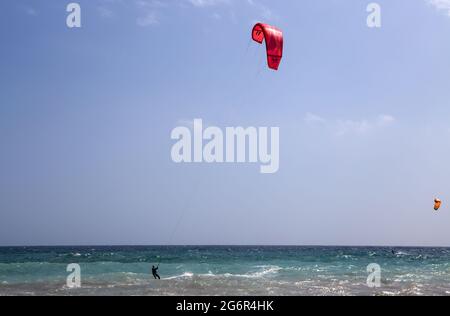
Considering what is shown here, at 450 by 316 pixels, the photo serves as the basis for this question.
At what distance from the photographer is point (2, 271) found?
25688 millimetres

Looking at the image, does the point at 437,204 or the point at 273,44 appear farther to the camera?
the point at 437,204

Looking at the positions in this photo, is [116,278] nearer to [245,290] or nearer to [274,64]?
[245,290]

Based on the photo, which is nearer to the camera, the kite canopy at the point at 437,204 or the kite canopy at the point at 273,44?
the kite canopy at the point at 273,44

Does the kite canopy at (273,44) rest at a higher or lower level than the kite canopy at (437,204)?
higher

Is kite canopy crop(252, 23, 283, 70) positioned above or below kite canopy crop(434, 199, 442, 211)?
above

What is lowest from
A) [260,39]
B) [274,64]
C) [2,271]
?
[2,271]

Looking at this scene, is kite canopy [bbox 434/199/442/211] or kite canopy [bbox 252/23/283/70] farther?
kite canopy [bbox 434/199/442/211]

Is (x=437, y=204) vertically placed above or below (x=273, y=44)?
below
